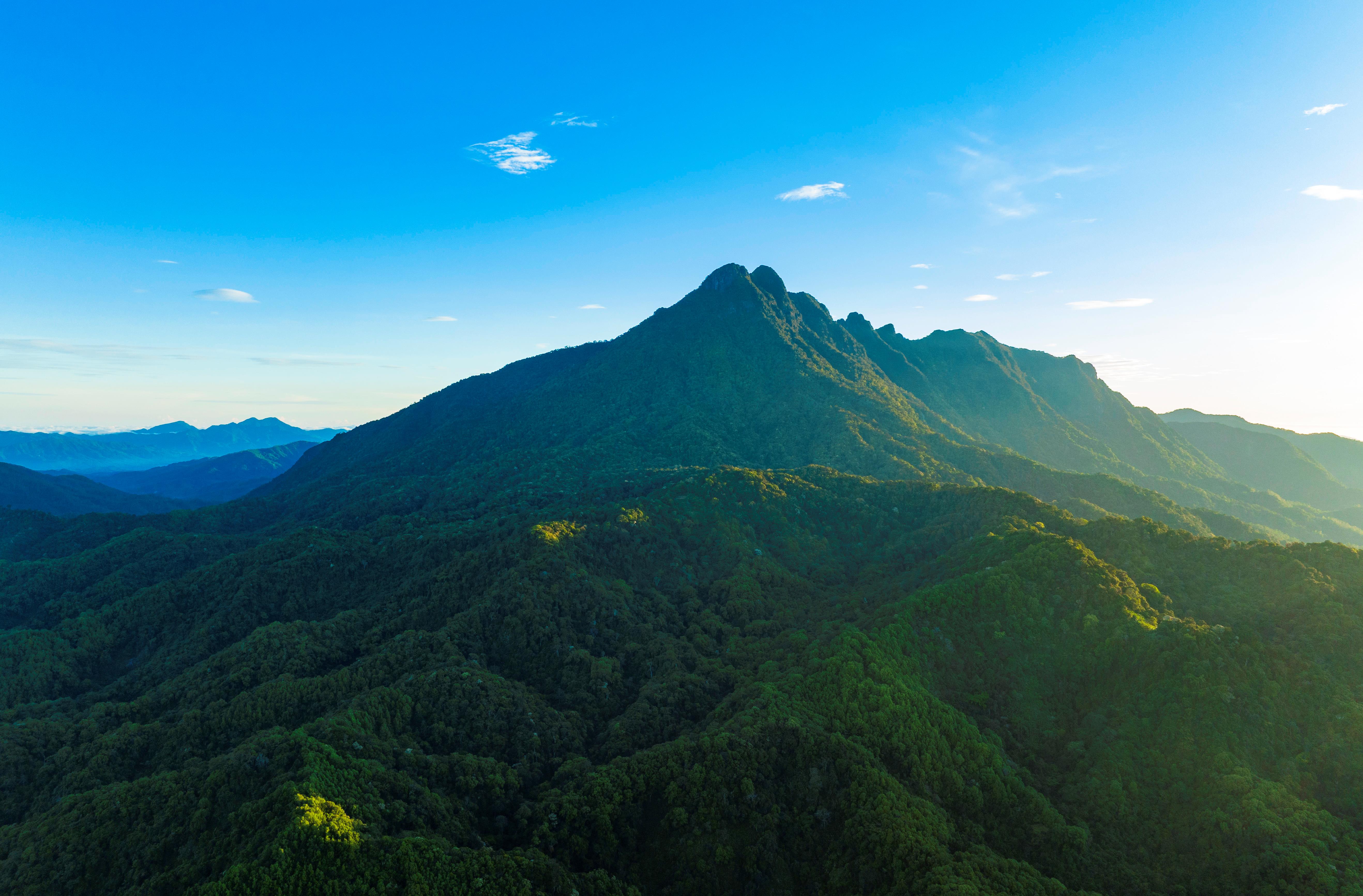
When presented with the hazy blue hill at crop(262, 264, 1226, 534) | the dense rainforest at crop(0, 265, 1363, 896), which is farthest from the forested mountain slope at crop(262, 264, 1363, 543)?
the dense rainforest at crop(0, 265, 1363, 896)

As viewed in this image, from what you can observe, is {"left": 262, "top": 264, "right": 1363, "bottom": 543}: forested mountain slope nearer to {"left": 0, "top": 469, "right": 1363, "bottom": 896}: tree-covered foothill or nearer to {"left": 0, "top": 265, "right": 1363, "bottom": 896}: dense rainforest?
{"left": 0, "top": 265, "right": 1363, "bottom": 896}: dense rainforest

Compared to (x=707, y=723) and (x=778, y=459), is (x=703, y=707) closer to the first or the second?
(x=707, y=723)

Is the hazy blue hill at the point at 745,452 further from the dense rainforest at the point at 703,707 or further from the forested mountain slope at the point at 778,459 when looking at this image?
the dense rainforest at the point at 703,707

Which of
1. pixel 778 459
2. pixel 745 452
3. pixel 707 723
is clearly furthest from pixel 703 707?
pixel 745 452

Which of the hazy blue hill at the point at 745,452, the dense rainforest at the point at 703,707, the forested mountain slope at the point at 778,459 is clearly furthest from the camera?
the hazy blue hill at the point at 745,452

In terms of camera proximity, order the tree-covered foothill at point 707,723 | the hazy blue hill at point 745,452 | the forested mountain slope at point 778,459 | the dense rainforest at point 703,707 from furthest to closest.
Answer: the hazy blue hill at point 745,452
the forested mountain slope at point 778,459
the dense rainforest at point 703,707
the tree-covered foothill at point 707,723

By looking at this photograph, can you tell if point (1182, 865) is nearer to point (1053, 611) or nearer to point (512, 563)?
point (1053, 611)

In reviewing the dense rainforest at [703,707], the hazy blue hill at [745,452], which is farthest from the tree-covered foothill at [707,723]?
the hazy blue hill at [745,452]
